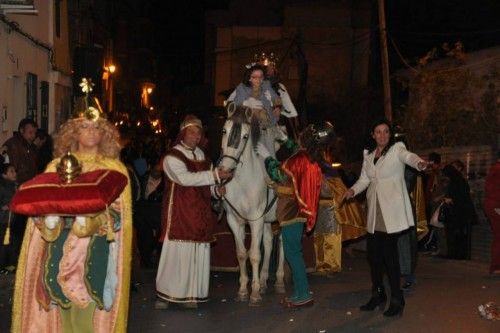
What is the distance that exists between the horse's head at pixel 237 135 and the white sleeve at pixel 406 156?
61.1 inches

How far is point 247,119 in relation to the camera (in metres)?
10.7

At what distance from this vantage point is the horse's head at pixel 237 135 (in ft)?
34.2

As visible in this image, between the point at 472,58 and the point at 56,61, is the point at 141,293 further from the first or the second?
the point at 472,58

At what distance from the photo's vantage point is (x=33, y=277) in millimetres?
6895

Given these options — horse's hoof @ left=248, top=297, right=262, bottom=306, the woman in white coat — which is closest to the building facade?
horse's hoof @ left=248, top=297, right=262, bottom=306

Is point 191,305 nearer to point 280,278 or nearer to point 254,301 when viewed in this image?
point 254,301

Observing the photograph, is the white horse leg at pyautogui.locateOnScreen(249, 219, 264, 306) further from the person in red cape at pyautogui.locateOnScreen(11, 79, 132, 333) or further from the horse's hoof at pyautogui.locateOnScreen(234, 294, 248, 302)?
the person in red cape at pyautogui.locateOnScreen(11, 79, 132, 333)

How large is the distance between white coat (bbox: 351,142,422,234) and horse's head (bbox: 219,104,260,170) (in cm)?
135

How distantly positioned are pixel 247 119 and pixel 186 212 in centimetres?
117

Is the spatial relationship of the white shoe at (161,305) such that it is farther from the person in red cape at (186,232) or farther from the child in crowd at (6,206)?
the child in crowd at (6,206)

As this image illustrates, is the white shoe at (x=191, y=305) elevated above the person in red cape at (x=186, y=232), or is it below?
below

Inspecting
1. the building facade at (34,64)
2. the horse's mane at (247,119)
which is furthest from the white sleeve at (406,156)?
the building facade at (34,64)

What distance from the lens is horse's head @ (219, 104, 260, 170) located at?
10.4 meters

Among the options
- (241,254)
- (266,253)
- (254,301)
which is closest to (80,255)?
(254,301)
